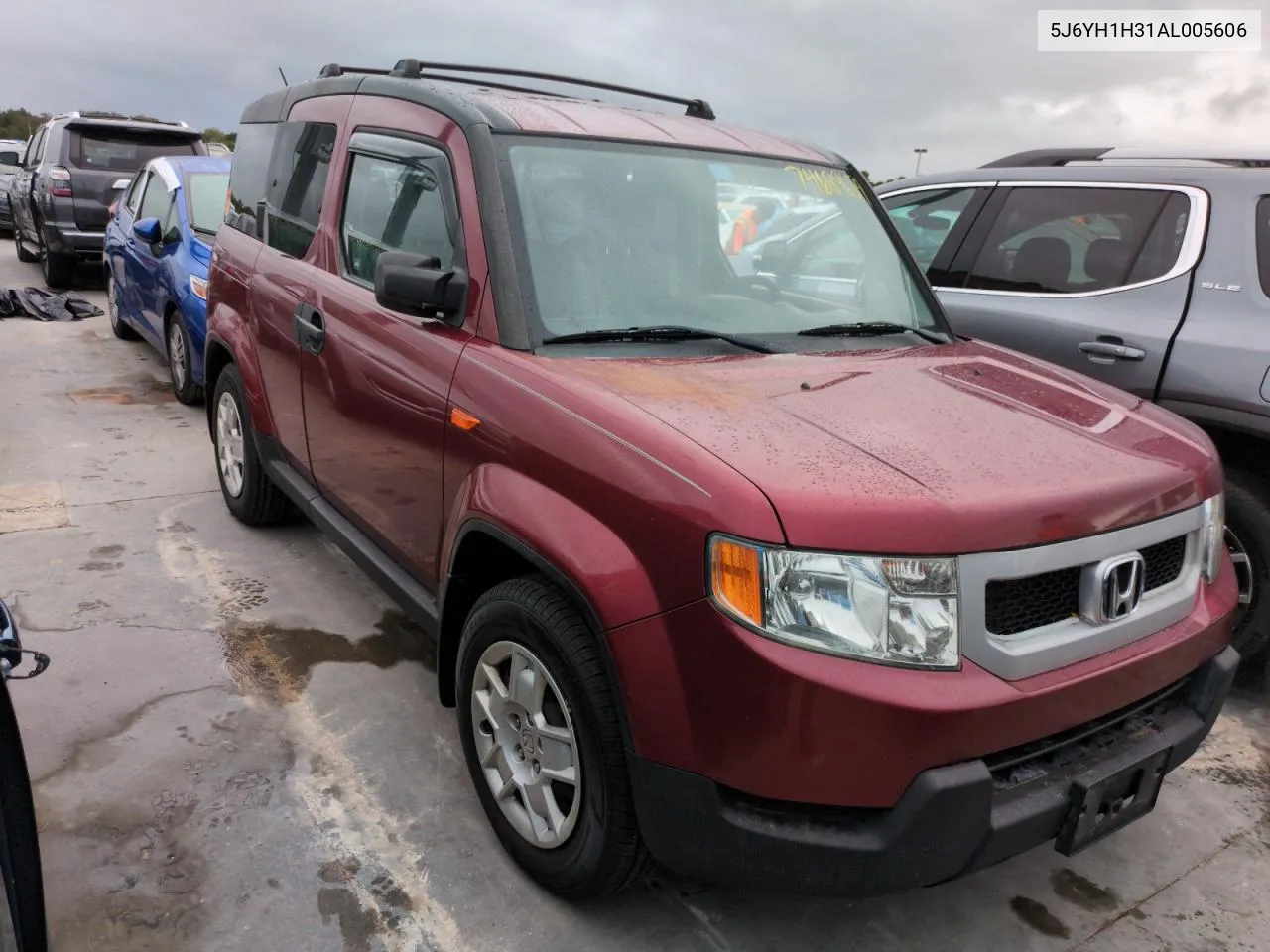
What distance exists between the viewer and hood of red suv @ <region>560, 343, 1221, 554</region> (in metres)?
1.83

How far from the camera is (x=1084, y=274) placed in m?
4.07

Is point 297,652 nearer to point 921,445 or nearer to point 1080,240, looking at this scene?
point 921,445

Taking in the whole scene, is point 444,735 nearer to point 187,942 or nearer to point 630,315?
point 187,942

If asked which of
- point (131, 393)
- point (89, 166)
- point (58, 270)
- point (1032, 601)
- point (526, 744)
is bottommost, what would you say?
point (131, 393)

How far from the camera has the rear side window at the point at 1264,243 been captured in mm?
3570

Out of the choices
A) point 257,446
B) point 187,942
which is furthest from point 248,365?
point 187,942

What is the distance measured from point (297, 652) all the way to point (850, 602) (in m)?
2.48

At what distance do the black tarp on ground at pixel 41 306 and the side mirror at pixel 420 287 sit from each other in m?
9.47

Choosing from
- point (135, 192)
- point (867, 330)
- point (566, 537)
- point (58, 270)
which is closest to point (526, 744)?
point (566, 537)

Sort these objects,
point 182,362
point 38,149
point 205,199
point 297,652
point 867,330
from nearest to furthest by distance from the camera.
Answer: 1. point 867,330
2. point 297,652
3. point 182,362
4. point 205,199
5. point 38,149

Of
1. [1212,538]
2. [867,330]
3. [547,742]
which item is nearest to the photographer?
[547,742]

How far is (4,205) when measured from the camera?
18812 millimetres

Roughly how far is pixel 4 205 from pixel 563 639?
70.5ft

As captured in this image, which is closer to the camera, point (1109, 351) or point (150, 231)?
point (1109, 351)
